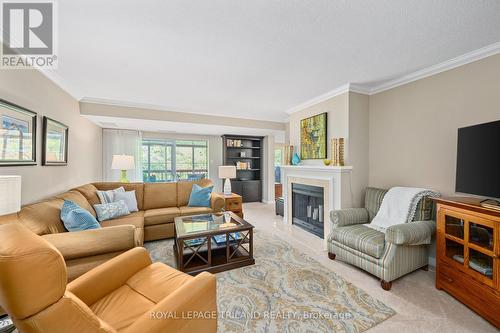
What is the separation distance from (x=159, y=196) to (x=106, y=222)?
1.03 metres

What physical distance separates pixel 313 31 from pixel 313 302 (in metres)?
2.36

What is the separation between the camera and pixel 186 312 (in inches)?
40.4

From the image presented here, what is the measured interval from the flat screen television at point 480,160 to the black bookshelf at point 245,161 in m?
4.78

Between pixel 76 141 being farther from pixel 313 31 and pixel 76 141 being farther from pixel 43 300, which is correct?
pixel 313 31

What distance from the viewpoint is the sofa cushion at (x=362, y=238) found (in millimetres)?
2119

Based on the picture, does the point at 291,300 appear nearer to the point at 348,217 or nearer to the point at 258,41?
the point at 348,217

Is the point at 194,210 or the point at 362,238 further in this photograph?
the point at 194,210

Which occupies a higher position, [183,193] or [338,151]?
[338,151]

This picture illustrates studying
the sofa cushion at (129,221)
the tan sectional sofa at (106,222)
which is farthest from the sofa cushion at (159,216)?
the sofa cushion at (129,221)

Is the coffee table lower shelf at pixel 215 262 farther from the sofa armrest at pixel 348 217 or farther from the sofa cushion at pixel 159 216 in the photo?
the sofa armrest at pixel 348 217

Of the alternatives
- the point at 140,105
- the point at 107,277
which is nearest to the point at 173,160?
the point at 140,105

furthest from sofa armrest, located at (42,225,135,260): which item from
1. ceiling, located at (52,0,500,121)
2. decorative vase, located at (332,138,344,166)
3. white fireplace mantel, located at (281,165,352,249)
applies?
decorative vase, located at (332,138,344,166)

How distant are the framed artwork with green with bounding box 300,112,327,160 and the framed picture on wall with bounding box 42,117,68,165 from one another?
149 inches

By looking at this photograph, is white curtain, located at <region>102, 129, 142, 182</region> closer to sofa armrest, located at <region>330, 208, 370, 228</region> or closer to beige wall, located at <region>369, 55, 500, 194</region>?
sofa armrest, located at <region>330, 208, 370, 228</region>
